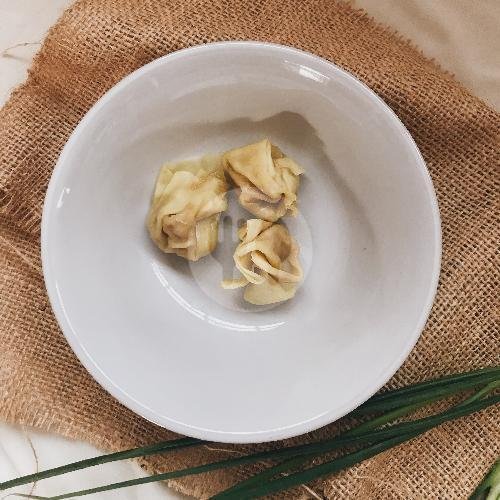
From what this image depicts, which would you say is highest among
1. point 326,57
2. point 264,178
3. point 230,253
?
point 326,57

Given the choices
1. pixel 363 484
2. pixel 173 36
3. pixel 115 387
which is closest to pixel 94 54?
pixel 173 36

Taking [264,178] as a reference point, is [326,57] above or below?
above

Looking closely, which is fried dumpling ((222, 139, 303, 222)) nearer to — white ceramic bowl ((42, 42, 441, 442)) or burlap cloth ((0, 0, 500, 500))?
white ceramic bowl ((42, 42, 441, 442))

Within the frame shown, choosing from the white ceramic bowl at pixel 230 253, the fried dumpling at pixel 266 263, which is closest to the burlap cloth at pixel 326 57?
the white ceramic bowl at pixel 230 253

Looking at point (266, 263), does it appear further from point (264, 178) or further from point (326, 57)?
point (326, 57)

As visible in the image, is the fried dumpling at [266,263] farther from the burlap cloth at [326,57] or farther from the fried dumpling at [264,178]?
the burlap cloth at [326,57]

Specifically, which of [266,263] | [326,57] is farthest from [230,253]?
[326,57]
